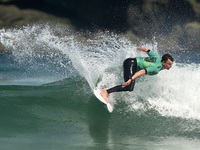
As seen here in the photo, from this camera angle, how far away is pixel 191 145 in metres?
5.11

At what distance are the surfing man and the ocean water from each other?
691 millimetres

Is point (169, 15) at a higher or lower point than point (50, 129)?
higher

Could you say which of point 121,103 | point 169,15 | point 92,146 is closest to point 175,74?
point 121,103

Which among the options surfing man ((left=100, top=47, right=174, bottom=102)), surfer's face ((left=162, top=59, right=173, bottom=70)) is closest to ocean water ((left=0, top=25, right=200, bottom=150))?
surfing man ((left=100, top=47, right=174, bottom=102))

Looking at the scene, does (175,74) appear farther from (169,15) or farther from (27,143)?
(169,15)

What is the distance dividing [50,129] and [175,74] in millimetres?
3693

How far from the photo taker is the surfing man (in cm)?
585

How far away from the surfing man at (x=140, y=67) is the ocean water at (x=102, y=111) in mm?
691

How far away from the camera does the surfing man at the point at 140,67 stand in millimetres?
5852

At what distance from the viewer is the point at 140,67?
6.30 metres

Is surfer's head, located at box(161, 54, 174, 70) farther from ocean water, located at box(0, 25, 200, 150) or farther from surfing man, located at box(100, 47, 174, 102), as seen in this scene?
ocean water, located at box(0, 25, 200, 150)

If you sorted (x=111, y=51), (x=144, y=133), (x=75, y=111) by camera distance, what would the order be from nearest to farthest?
(x=144, y=133), (x=75, y=111), (x=111, y=51)

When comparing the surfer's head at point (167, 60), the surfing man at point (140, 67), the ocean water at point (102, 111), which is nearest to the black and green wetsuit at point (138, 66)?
the surfing man at point (140, 67)

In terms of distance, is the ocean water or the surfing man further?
the surfing man
